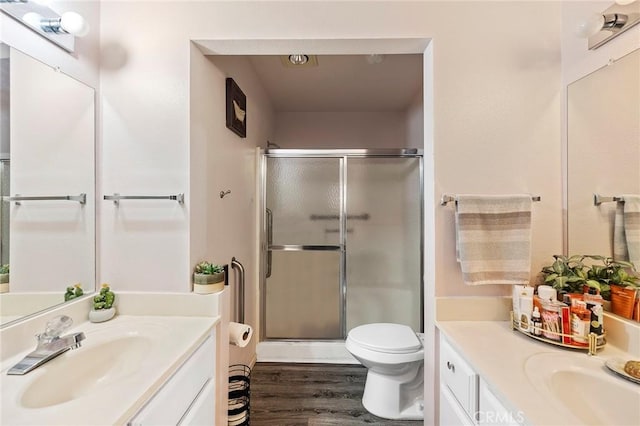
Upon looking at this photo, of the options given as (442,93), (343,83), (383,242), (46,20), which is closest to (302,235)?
(383,242)

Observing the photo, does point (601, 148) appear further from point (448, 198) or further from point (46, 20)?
point (46, 20)

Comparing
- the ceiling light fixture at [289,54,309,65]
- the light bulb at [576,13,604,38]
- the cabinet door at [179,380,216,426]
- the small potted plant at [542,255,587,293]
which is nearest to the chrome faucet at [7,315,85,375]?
the cabinet door at [179,380,216,426]

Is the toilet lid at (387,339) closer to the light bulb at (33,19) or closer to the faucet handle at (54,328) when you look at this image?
the faucet handle at (54,328)

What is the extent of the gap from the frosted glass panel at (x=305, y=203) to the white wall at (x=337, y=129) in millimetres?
1120

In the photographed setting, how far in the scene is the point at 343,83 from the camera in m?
2.79

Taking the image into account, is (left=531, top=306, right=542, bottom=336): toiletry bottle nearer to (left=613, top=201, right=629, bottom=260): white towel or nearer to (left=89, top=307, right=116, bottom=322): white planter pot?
(left=613, top=201, right=629, bottom=260): white towel

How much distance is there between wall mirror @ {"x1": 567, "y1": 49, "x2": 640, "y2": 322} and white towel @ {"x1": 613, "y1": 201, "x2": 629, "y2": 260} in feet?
0.05

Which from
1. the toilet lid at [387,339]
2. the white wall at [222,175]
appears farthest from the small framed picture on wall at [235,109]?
the toilet lid at [387,339]

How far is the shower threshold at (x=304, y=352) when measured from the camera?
2.46 m

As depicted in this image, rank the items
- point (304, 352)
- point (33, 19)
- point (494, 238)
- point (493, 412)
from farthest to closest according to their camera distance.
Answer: point (304, 352) < point (494, 238) < point (33, 19) < point (493, 412)

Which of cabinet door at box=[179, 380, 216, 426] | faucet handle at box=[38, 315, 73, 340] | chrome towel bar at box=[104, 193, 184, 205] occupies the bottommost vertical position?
cabinet door at box=[179, 380, 216, 426]

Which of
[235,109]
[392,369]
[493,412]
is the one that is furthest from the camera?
[235,109]

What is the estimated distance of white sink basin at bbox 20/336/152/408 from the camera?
2.77 feet

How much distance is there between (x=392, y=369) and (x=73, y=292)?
5.55 feet
